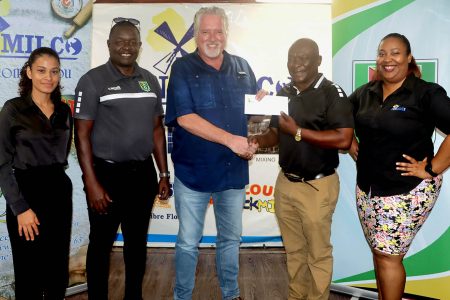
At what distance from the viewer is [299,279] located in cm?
276

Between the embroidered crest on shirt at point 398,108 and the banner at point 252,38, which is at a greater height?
the banner at point 252,38

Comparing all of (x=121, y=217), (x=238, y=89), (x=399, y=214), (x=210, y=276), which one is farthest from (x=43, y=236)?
(x=399, y=214)

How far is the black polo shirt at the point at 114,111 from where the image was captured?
246 cm

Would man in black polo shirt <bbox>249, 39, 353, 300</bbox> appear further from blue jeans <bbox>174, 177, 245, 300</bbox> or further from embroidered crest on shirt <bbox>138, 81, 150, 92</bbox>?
embroidered crest on shirt <bbox>138, 81, 150, 92</bbox>

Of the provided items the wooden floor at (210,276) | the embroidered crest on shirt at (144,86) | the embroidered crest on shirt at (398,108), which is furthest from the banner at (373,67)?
the embroidered crest on shirt at (144,86)

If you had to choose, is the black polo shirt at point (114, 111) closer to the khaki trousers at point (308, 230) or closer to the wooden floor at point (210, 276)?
the khaki trousers at point (308, 230)

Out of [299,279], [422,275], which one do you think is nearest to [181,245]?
[299,279]

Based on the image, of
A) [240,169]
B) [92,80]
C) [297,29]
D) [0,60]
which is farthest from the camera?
[297,29]

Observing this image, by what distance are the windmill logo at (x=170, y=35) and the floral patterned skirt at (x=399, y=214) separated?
2506mm

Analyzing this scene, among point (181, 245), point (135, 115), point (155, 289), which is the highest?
point (135, 115)

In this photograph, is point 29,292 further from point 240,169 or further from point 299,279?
point 299,279

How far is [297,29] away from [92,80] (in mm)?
2352

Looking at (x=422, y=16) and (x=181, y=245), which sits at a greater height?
(x=422, y=16)

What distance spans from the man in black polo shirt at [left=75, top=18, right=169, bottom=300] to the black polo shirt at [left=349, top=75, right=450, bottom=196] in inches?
52.6
